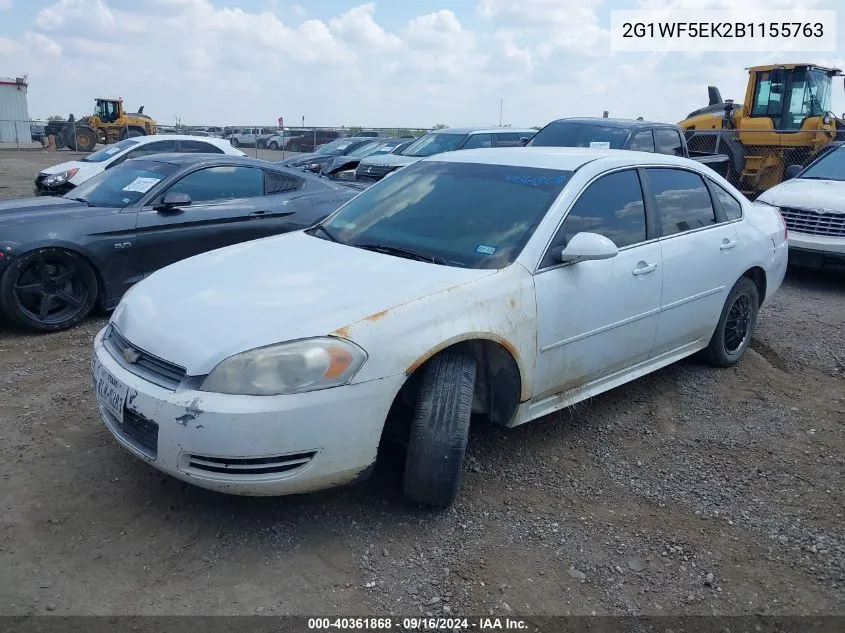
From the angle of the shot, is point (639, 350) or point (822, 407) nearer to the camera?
point (639, 350)

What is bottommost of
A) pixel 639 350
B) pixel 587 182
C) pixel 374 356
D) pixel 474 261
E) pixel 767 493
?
pixel 767 493

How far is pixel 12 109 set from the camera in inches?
1674

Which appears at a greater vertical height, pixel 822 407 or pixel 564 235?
pixel 564 235

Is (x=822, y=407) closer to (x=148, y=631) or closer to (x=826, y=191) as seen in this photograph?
(x=148, y=631)

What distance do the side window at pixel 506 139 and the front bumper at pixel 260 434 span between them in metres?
10.1

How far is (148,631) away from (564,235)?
2.55m

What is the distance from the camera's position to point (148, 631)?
244cm

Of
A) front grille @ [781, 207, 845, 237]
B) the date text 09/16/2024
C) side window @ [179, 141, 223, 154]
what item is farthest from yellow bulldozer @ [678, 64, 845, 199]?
the date text 09/16/2024

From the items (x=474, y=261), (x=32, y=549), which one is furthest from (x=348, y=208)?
(x=32, y=549)

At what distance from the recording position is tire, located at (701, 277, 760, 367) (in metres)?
4.93

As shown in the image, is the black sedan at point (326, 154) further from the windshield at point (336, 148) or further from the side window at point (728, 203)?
the side window at point (728, 203)

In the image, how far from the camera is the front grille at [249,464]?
2756 millimetres

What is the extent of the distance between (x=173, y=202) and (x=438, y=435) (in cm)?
403

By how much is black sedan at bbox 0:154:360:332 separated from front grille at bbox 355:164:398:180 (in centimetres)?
430
